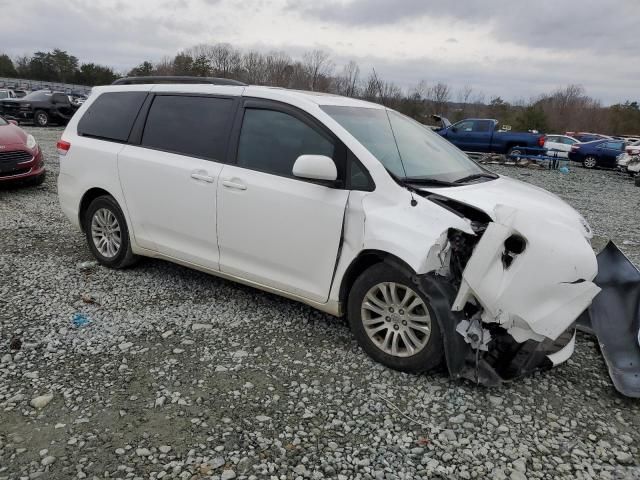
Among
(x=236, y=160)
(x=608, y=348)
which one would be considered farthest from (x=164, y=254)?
(x=608, y=348)

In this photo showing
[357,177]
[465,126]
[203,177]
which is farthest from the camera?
[465,126]

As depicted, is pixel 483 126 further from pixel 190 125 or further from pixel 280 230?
pixel 280 230

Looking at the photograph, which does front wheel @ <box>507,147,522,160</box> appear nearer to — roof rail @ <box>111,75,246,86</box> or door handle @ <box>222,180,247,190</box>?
roof rail @ <box>111,75,246,86</box>

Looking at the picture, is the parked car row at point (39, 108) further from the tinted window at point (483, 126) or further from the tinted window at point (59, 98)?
the tinted window at point (483, 126)

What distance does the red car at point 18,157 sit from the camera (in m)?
8.40

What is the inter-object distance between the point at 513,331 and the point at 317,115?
203 centimetres

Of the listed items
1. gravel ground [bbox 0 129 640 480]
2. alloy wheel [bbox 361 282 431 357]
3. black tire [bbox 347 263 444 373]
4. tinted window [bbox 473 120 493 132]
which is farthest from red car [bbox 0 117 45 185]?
tinted window [bbox 473 120 493 132]

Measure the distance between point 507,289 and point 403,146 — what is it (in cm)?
152

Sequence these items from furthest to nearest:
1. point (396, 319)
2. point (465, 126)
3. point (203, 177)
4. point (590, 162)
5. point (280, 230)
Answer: point (465, 126), point (590, 162), point (203, 177), point (280, 230), point (396, 319)

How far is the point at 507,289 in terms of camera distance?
2.88 metres

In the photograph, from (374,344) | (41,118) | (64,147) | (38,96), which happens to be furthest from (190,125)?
(38,96)

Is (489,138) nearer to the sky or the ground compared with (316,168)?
nearer to the ground

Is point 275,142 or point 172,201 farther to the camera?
point 172,201

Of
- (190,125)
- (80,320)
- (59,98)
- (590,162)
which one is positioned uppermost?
(190,125)
